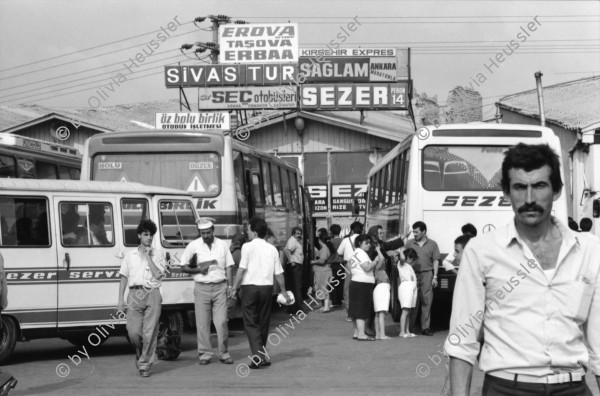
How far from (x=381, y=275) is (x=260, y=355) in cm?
411

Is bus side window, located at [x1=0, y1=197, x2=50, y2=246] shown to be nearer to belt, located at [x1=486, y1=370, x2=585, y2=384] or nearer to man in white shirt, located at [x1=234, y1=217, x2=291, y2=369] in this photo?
man in white shirt, located at [x1=234, y1=217, x2=291, y2=369]

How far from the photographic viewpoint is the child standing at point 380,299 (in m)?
15.7

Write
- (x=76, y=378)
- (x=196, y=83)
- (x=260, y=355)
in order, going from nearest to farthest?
1. (x=76, y=378)
2. (x=260, y=355)
3. (x=196, y=83)

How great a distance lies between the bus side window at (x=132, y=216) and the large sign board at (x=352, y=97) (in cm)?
2548

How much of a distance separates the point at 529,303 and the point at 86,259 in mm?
9923

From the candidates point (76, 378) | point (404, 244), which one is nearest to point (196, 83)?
point (404, 244)

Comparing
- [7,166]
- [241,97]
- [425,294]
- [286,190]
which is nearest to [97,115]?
[241,97]

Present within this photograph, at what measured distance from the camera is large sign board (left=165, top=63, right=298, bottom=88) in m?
40.3

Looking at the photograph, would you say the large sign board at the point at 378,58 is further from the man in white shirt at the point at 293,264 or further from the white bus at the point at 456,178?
the white bus at the point at 456,178

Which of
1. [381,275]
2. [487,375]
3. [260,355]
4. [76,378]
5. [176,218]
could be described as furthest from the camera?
[381,275]

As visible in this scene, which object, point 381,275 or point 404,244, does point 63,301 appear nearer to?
point 381,275

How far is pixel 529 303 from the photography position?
4250 mm

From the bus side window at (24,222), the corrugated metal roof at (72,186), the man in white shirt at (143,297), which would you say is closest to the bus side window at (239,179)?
the corrugated metal roof at (72,186)

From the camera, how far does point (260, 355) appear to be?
1260 cm
